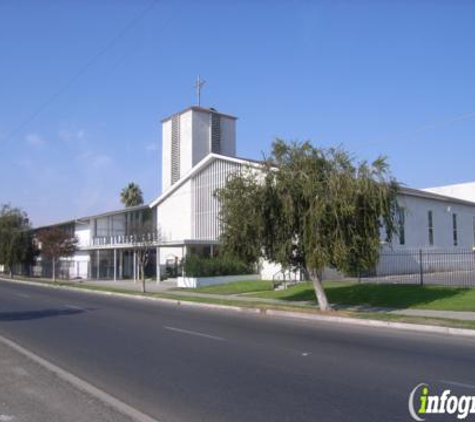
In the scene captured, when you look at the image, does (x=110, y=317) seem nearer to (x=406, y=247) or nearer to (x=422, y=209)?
(x=406, y=247)

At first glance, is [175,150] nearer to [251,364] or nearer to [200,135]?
[200,135]

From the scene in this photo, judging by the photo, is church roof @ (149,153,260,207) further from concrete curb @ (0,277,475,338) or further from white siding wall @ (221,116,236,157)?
concrete curb @ (0,277,475,338)

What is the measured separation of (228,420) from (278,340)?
6.73 m

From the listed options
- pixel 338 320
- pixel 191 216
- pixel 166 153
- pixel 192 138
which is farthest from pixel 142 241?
pixel 166 153

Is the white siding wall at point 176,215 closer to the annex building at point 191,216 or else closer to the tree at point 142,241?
the annex building at point 191,216

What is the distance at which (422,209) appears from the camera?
40.8 meters

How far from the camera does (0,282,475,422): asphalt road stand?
6863mm

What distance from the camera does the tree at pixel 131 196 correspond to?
8231cm

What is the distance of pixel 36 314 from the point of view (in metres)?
19.1

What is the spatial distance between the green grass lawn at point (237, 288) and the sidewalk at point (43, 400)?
20961 millimetres

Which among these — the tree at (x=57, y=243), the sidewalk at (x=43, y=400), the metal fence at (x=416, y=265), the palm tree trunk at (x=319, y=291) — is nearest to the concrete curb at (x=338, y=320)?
the palm tree trunk at (x=319, y=291)

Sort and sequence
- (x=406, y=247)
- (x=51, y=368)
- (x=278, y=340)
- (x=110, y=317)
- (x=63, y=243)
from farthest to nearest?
(x=63, y=243)
(x=406, y=247)
(x=110, y=317)
(x=278, y=340)
(x=51, y=368)

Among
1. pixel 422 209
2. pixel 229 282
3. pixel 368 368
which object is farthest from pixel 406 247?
pixel 368 368

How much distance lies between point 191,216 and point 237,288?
14.2 metres
